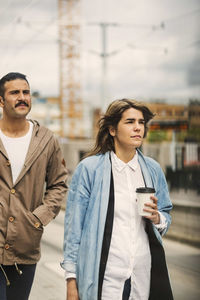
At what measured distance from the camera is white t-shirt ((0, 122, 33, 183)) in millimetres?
2529

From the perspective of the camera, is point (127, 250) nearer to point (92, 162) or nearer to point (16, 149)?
point (92, 162)

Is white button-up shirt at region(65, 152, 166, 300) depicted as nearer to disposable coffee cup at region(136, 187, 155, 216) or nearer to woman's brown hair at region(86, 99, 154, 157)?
disposable coffee cup at region(136, 187, 155, 216)

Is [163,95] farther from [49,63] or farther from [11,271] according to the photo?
[11,271]

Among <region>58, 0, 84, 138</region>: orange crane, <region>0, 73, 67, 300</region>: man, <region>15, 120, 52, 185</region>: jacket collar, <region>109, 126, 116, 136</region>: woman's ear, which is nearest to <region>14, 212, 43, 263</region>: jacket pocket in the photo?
<region>0, 73, 67, 300</region>: man

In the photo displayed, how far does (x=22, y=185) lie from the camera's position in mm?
2508

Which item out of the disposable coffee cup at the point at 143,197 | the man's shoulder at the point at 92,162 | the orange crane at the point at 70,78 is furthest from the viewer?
the orange crane at the point at 70,78

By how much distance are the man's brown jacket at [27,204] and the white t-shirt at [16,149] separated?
3cm

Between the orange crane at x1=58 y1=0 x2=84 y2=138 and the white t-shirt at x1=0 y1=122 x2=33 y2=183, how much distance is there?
151ft

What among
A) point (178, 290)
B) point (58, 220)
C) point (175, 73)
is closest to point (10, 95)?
point (178, 290)

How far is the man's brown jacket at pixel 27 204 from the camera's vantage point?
8.16 feet

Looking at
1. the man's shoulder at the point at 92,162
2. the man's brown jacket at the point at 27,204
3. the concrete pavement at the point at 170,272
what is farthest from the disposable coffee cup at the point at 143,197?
the concrete pavement at the point at 170,272

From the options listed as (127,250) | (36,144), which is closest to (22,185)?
(36,144)

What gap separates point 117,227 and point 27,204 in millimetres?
560

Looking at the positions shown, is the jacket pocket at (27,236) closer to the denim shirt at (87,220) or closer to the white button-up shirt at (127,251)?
the denim shirt at (87,220)
